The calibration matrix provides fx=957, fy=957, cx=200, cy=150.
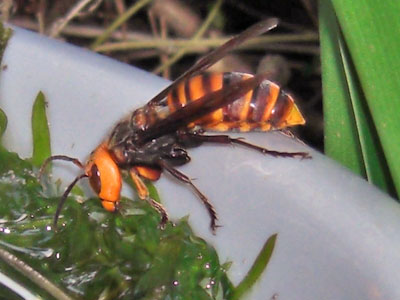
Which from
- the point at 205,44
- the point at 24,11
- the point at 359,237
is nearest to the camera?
the point at 359,237

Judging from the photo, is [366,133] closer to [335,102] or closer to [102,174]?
[335,102]

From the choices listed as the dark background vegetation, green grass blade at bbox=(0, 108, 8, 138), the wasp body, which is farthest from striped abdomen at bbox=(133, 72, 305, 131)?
the dark background vegetation

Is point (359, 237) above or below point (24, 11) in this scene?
below

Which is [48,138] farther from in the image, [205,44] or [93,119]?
[205,44]

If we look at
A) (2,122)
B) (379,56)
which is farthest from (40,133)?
(379,56)

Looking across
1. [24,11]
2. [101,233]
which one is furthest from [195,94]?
[24,11]

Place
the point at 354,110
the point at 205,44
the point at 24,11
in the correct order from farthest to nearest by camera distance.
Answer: the point at 24,11, the point at 205,44, the point at 354,110
